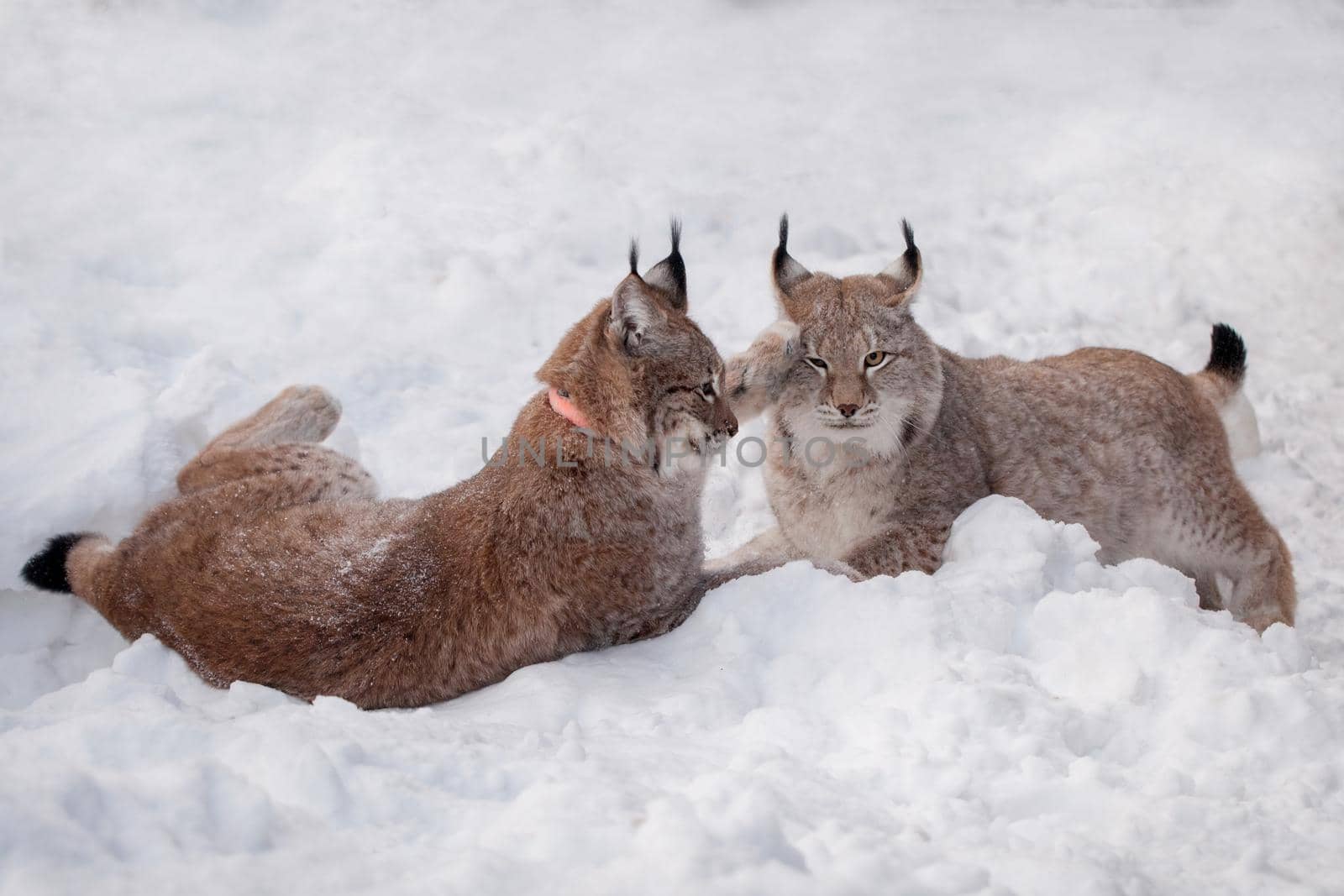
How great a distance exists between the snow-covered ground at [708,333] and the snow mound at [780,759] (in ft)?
0.04

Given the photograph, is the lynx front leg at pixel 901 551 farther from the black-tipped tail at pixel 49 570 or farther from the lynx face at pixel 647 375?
the black-tipped tail at pixel 49 570

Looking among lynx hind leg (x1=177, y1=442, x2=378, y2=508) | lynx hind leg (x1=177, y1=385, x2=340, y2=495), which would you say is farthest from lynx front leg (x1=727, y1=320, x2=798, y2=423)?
lynx hind leg (x1=177, y1=385, x2=340, y2=495)

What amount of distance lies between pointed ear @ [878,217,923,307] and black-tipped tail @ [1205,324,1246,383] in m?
2.04

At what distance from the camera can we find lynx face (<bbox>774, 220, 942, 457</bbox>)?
463 centimetres

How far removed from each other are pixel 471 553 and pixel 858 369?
1.74 meters

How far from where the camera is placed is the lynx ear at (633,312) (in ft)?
13.3

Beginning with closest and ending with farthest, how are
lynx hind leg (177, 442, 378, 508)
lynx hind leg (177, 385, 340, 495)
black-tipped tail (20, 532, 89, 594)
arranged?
1. black-tipped tail (20, 532, 89, 594)
2. lynx hind leg (177, 442, 378, 508)
3. lynx hind leg (177, 385, 340, 495)

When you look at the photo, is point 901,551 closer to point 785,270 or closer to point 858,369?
point 858,369

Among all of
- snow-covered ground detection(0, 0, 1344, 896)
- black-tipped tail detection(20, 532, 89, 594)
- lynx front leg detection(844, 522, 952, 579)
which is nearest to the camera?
snow-covered ground detection(0, 0, 1344, 896)

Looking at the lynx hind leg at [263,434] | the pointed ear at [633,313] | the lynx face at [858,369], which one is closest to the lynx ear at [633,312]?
the pointed ear at [633,313]

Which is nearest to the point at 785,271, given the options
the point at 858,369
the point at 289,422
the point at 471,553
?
the point at 858,369

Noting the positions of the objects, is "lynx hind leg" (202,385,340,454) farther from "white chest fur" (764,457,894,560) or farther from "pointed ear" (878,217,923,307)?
"pointed ear" (878,217,923,307)

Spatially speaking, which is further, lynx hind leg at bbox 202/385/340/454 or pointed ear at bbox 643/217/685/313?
lynx hind leg at bbox 202/385/340/454

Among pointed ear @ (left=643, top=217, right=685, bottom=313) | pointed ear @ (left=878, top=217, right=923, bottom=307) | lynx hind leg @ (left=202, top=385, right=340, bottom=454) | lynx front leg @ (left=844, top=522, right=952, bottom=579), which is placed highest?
pointed ear @ (left=643, top=217, right=685, bottom=313)
